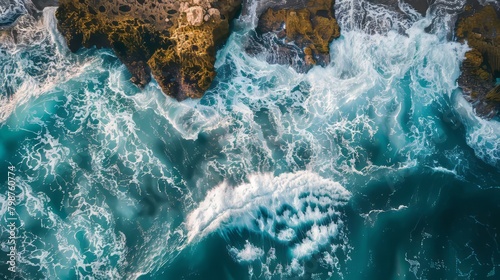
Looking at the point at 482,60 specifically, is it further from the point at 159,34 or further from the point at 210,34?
the point at 159,34

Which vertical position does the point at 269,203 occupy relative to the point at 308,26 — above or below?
below

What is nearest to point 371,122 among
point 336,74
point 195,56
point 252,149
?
point 336,74

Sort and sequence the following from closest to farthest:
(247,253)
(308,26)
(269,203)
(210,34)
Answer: (247,253) → (269,203) → (210,34) → (308,26)

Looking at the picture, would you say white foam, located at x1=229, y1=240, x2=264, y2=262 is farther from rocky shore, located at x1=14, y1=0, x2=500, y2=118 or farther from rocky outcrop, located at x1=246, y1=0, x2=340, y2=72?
rocky outcrop, located at x1=246, y1=0, x2=340, y2=72

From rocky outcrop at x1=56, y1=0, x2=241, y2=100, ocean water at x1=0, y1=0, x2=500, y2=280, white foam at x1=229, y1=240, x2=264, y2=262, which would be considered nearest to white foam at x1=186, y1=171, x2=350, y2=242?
ocean water at x1=0, y1=0, x2=500, y2=280

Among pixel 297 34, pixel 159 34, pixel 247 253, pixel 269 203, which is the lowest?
pixel 247 253

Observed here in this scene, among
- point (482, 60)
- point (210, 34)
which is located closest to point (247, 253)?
point (210, 34)

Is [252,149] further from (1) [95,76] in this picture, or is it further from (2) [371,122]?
(1) [95,76]
